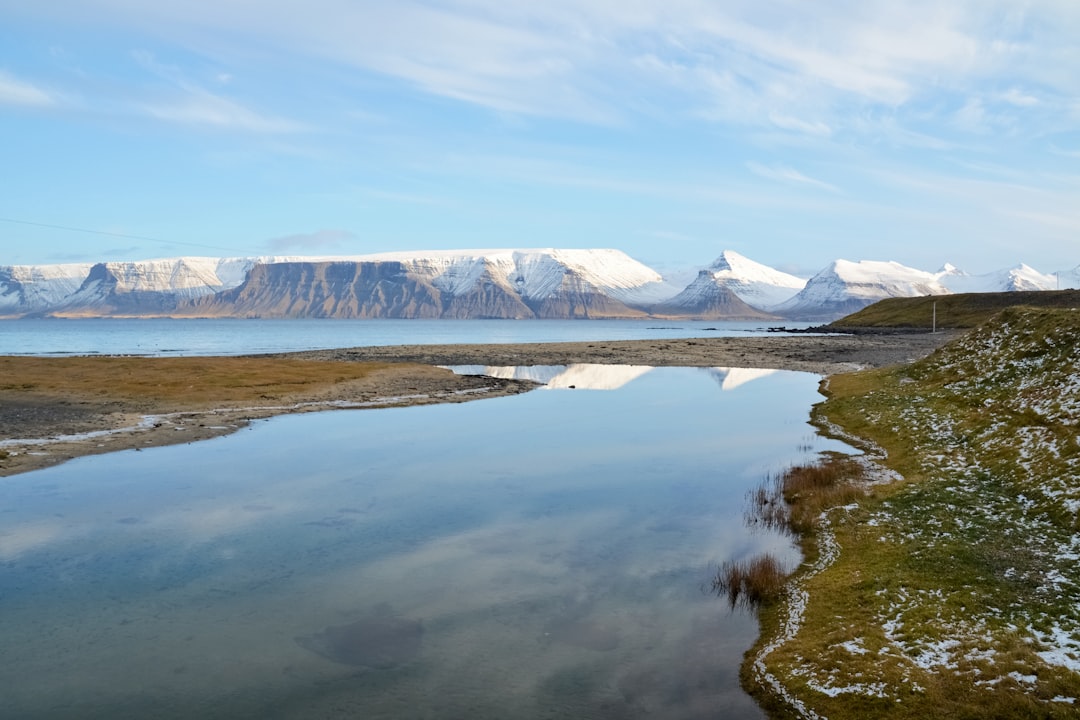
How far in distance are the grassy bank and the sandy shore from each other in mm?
31555

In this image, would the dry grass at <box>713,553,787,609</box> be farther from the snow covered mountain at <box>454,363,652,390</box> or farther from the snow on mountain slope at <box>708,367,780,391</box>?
the snow covered mountain at <box>454,363,652,390</box>

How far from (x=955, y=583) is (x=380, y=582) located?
43.8 feet

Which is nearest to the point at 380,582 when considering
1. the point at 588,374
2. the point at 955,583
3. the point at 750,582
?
the point at 750,582

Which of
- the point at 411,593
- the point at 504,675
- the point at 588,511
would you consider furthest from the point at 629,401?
the point at 504,675

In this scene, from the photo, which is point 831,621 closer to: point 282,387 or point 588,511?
point 588,511

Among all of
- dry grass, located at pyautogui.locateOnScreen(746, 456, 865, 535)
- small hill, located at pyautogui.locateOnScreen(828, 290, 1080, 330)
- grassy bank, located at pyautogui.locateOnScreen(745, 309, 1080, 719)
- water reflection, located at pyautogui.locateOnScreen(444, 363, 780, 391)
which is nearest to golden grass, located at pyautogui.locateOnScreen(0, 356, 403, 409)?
water reflection, located at pyautogui.locateOnScreen(444, 363, 780, 391)

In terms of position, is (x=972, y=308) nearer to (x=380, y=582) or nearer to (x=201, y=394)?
(x=201, y=394)

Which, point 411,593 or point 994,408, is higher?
point 994,408

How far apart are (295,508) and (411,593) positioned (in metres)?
9.68

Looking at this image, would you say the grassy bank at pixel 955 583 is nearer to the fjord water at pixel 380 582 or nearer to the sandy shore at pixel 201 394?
the fjord water at pixel 380 582

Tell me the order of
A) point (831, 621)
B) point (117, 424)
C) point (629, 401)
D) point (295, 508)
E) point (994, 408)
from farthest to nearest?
point (629, 401), point (117, 424), point (994, 408), point (295, 508), point (831, 621)

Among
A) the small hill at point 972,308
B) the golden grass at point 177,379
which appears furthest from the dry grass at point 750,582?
the small hill at point 972,308

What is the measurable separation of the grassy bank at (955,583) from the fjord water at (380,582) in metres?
1.39

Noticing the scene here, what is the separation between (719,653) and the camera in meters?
15.5
